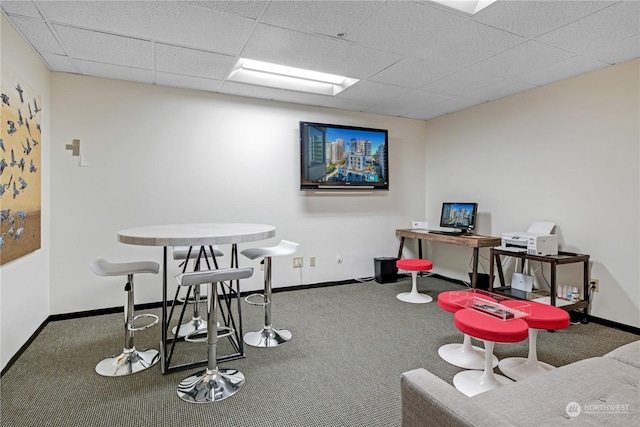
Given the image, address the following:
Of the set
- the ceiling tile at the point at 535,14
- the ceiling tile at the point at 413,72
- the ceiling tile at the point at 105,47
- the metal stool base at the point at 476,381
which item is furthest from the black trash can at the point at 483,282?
the ceiling tile at the point at 105,47

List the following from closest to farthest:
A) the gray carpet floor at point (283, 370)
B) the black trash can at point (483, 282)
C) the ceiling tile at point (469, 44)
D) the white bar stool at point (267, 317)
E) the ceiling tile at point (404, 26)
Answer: the gray carpet floor at point (283, 370) < the ceiling tile at point (404, 26) < the ceiling tile at point (469, 44) < the white bar stool at point (267, 317) < the black trash can at point (483, 282)

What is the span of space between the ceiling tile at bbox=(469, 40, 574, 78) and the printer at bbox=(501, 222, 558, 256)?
1.58 meters

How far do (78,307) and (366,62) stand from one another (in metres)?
3.69

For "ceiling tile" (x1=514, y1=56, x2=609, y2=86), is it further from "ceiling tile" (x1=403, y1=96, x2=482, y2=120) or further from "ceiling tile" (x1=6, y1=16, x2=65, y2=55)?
"ceiling tile" (x1=6, y1=16, x2=65, y2=55)

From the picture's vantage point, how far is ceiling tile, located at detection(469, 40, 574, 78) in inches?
105

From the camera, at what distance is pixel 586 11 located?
2135 mm

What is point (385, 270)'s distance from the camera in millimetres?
4527

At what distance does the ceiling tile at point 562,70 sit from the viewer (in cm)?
290

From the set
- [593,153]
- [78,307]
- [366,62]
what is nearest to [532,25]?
[366,62]

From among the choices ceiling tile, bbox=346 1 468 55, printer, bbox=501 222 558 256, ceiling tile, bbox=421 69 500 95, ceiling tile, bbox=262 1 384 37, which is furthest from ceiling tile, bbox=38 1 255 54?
printer, bbox=501 222 558 256

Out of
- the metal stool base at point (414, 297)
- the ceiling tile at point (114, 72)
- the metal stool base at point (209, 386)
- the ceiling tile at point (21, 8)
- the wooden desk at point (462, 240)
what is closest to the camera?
the metal stool base at point (209, 386)

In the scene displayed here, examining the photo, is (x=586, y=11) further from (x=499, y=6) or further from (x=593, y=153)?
(x=593, y=153)

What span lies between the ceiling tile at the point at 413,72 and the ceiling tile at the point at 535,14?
721mm

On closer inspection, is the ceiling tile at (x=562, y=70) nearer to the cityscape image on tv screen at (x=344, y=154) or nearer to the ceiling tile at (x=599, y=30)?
the ceiling tile at (x=599, y=30)
